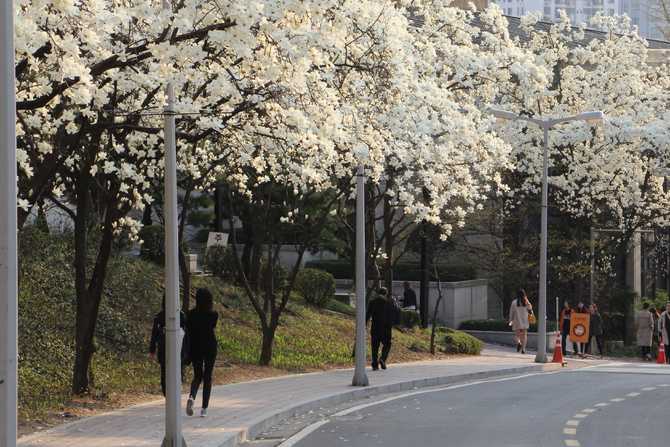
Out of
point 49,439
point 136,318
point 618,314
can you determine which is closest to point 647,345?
point 618,314

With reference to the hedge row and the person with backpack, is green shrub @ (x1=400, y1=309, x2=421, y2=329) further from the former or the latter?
the person with backpack

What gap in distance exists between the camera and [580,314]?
36.9 metres

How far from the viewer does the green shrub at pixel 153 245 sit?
112 ft

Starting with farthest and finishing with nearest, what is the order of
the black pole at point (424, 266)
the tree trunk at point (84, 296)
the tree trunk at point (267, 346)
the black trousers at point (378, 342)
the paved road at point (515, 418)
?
the black pole at point (424, 266) → the tree trunk at point (267, 346) → the black trousers at point (378, 342) → the tree trunk at point (84, 296) → the paved road at point (515, 418)

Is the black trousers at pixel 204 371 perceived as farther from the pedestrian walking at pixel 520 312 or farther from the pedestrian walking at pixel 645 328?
the pedestrian walking at pixel 645 328

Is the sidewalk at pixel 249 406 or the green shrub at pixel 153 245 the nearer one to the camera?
the sidewalk at pixel 249 406

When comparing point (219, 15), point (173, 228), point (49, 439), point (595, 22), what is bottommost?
point (49, 439)

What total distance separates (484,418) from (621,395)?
5.23 metres

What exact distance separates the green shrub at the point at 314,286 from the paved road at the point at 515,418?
39.7 ft

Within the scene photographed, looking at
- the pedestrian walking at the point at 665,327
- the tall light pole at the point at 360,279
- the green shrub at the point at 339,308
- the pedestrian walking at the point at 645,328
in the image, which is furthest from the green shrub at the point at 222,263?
the tall light pole at the point at 360,279

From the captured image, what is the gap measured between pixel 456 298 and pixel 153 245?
524 inches

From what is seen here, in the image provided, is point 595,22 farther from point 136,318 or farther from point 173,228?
point 173,228

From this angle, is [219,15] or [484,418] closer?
[219,15]

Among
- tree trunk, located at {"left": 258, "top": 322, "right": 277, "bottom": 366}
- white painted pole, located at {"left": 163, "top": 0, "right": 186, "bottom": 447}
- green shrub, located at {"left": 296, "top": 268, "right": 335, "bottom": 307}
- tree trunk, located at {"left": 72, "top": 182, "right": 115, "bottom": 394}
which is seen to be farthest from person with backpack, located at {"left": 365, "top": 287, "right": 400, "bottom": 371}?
white painted pole, located at {"left": 163, "top": 0, "right": 186, "bottom": 447}
